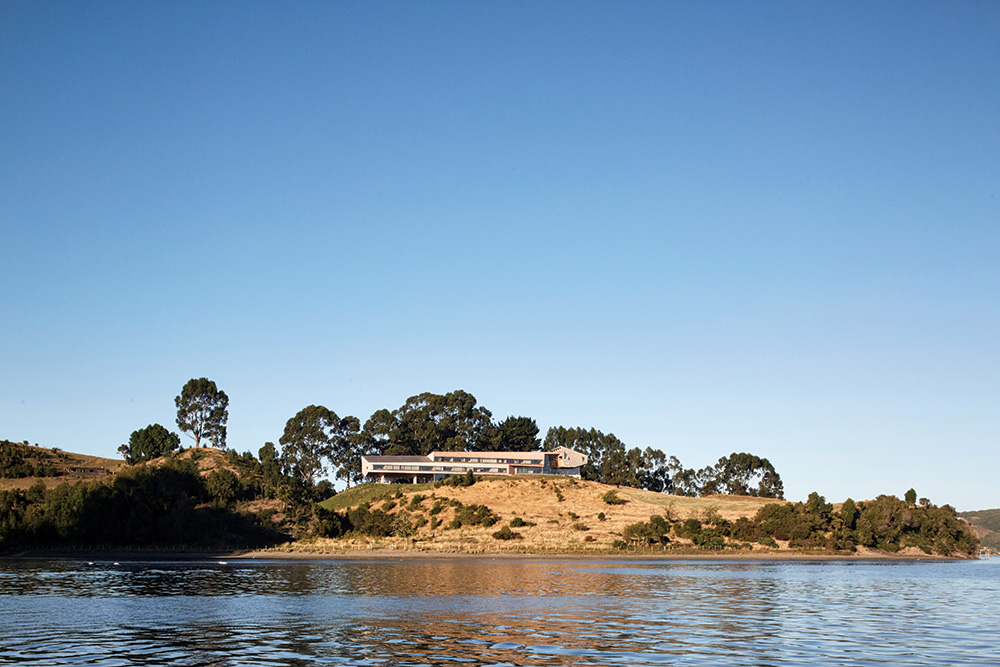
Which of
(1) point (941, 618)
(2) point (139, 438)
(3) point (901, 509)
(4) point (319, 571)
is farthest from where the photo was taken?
(2) point (139, 438)

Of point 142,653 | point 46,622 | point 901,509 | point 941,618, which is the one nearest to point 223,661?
point 142,653

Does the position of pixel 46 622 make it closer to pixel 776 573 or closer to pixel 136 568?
pixel 136 568

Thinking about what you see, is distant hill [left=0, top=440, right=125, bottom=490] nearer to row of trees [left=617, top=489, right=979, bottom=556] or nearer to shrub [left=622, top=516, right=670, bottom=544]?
shrub [left=622, top=516, right=670, bottom=544]

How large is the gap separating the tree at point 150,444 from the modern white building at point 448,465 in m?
40.2

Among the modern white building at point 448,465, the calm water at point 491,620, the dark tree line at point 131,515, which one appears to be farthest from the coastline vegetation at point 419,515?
the calm water at point 491,620

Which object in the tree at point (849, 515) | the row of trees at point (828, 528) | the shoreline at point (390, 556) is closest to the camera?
the shoreline at point (390, 556)

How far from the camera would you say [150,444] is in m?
181

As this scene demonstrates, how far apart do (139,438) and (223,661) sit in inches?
6678

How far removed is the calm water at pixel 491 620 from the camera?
95.0 feet

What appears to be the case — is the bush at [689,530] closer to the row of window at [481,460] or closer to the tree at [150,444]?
the row of window at [481,460]

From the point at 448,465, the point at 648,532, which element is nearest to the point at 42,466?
the point at 448,465

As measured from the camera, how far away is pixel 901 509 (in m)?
140

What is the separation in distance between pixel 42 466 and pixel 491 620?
139 m

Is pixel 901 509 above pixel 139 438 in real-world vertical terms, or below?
below
